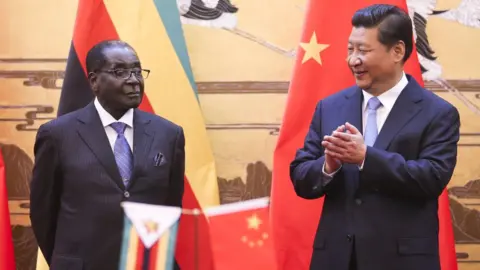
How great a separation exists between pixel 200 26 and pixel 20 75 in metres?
0.91

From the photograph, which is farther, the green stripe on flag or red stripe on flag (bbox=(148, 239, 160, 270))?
the green stripe on flag

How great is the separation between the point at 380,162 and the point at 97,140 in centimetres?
90

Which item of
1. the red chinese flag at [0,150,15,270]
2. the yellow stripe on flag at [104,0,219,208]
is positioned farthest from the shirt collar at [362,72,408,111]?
the red chinese flag at [0,150,15,270]

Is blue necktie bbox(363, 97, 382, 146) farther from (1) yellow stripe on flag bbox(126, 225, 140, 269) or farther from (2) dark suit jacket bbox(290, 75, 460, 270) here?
(1) yellow stripe on flag bbox(126, 225, 140, 269)

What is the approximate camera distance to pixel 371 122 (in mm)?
2250

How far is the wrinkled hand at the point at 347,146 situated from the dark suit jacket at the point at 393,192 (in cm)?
3

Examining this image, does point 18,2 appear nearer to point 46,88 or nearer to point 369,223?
point 46,88

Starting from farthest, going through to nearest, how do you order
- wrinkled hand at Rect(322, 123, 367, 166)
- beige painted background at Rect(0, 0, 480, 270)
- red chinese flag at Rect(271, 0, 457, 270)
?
beige painted background at Rect(0, 0, 480, 270) < red chinese flag at Rect(271, 0, 457, 270) < wrinkled hand at Rect(322, 123, 367, 166)

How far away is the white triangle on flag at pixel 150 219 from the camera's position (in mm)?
1278

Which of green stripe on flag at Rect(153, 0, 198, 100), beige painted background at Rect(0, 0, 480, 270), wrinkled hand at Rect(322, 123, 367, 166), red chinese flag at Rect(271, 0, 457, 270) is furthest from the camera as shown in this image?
beige painted background at Rect(0, 0, 480, 270)

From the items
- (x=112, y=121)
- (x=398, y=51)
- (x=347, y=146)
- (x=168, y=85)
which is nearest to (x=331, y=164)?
(x=347, y=146)

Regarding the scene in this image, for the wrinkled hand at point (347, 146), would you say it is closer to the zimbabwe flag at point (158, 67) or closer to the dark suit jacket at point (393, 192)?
the dark suit jacket at point (393, 192)

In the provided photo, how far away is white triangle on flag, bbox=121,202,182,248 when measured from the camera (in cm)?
128

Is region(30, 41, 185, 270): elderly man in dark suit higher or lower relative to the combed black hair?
lower
